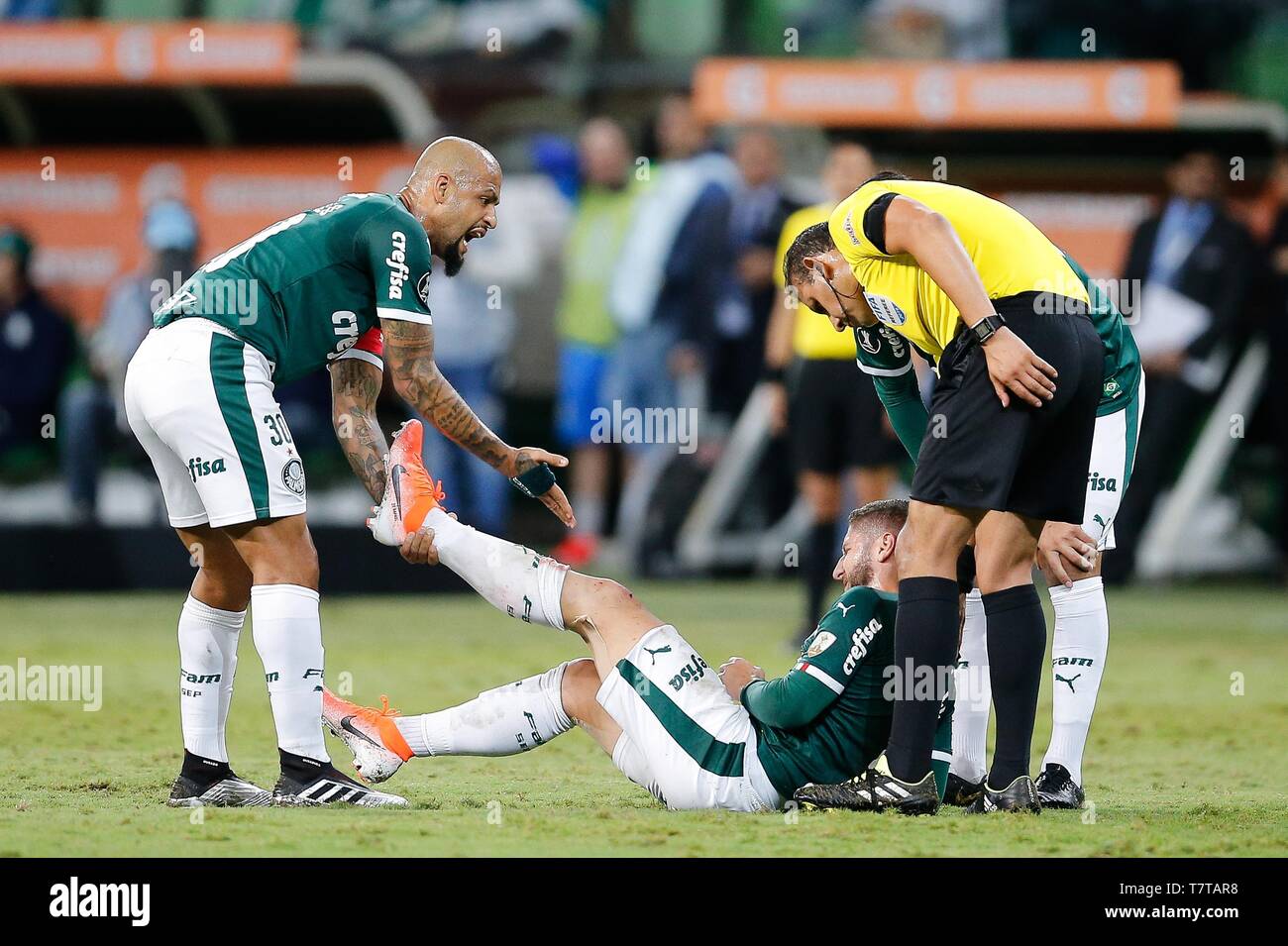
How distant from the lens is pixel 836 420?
903 cm

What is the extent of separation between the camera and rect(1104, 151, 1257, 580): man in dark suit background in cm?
1188

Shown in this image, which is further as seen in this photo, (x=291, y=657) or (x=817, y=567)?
(x=817, y=567)

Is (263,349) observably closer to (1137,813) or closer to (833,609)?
(833,609)

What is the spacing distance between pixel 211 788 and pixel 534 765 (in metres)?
1.31

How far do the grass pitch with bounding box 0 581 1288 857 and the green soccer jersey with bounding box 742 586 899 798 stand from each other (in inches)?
6.0

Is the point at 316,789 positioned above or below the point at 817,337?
below

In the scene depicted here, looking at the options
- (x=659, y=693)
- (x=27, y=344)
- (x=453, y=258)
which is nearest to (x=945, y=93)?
(x=27, y=344)

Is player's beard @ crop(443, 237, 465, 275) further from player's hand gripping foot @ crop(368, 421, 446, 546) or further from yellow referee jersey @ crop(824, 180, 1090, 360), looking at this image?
yellow referee jersey @ crop(824, 180, 1090, 360)

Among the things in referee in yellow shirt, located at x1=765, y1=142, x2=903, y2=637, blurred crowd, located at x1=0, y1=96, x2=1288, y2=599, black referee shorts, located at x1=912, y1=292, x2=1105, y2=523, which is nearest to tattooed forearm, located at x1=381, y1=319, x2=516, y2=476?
black referee shorts, located at x1=912, y1=292, x2=1105, y2=523

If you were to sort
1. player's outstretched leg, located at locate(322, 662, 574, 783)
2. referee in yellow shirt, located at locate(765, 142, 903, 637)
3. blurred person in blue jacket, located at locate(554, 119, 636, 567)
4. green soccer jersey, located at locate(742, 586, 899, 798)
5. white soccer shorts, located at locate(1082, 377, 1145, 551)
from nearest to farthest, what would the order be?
green soccer jersey, located at locate(742, 586, 899, 798)
player's outstretched leg, located at locate(322, 662, 574, 783)
white soccer shorts, located at locate(1082, 377, 1145, 551)
referee in yellow shirt, located at locate(765, 142, 903, 637)
blurred person in blue jacket, located at locate(554, 119, 636, 567)

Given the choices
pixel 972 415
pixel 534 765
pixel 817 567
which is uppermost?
pixel 972 415

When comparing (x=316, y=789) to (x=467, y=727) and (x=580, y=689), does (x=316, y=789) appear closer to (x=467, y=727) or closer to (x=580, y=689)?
(x=467, y=727)

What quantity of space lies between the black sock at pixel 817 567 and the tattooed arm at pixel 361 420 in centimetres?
385

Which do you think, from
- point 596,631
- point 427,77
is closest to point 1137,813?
point 596,631
